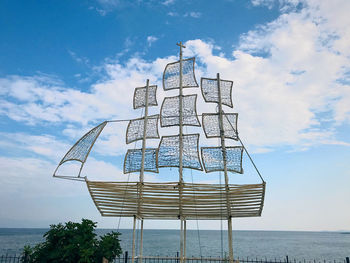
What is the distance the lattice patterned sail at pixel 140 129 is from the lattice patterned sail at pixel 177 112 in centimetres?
45

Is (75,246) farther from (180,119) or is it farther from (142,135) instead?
(180,119)

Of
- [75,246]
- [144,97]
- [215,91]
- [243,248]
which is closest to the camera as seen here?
[75,246]

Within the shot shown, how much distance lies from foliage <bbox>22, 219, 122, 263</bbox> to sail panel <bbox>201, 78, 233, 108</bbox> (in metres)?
7.12

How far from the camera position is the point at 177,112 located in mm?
12344

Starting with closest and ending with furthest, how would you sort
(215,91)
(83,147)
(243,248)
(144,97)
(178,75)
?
1. (83,147)
2. (215,91)
3. (178,75)
4. (144,97)
5. (243,248)

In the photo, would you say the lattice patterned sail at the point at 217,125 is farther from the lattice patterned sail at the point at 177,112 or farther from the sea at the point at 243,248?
the sea at the point at 243,248

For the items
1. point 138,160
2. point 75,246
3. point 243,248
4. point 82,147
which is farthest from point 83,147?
point 243,248

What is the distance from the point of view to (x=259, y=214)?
1011 cm

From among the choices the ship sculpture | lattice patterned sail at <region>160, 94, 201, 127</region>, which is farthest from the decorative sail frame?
lattice patterned sail at <region>160, 94, 201, 127</region>

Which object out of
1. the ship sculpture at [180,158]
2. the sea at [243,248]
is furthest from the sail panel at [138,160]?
the sea at [243,248]

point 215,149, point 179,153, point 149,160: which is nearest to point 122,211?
point 149,160

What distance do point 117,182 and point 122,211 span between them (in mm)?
1482

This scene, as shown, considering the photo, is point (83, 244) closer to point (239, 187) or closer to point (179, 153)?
point (179, 153)

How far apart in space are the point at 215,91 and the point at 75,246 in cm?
855
